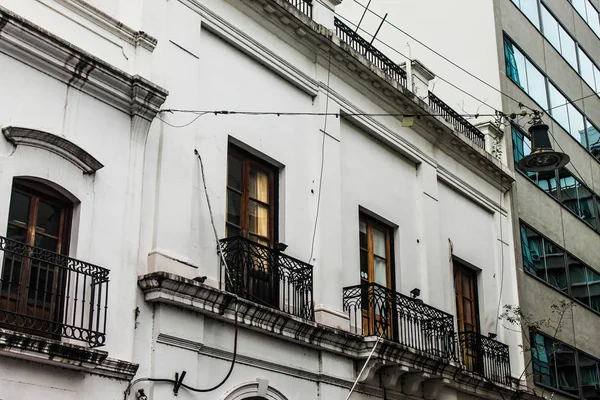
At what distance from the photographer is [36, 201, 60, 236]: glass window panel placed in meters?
10.5

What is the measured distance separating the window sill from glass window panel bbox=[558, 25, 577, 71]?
20807 millimetres

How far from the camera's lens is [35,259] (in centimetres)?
992

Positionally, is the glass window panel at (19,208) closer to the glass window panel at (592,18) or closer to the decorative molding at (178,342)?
the decorative molding at (178,342)

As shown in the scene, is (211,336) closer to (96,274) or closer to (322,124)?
(96,274)

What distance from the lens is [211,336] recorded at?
40.2ft

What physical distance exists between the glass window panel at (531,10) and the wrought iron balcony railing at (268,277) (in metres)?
14.4

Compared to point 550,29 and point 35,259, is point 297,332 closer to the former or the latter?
point 35,259

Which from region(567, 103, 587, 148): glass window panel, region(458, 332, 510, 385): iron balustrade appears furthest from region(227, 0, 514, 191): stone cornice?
region(567, 103, 587, 148): glass window panel

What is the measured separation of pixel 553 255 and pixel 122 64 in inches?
580

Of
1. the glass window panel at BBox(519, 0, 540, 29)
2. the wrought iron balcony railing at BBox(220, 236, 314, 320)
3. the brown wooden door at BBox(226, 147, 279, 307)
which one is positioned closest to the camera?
the wrought iron balcony railing at BBox(220, 236, 314, 320)

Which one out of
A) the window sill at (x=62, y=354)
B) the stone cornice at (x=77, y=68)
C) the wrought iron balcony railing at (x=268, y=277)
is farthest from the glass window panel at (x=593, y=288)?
the window sill at (x=62, y=354)

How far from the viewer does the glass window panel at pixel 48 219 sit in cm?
1052

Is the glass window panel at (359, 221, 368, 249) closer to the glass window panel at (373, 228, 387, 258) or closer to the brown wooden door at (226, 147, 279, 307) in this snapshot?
the glass window panel at (373, 228, 387, 258)

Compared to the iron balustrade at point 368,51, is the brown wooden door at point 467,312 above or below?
below
